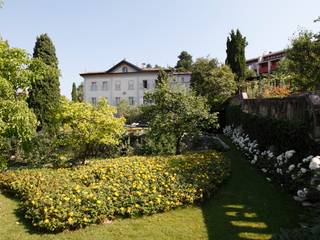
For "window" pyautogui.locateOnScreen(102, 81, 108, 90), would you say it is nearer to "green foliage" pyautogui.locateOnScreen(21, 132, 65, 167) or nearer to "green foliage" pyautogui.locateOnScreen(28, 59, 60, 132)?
"green foliage" pyautogui.locateOnScreen(28, 59, 60, 132)

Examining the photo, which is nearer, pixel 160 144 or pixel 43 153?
pixel 160 144

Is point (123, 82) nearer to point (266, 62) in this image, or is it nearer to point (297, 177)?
point (266, 62)

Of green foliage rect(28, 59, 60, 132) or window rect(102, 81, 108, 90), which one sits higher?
window rect(102, 81, 108, 90)

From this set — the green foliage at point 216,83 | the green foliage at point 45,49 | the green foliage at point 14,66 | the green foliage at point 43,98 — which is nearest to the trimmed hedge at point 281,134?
the green foliage at point 14,66

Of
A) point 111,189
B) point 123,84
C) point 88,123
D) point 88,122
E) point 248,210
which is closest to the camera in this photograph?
point 248,210

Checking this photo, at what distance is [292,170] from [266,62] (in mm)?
56644

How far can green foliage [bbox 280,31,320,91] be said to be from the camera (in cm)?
1984

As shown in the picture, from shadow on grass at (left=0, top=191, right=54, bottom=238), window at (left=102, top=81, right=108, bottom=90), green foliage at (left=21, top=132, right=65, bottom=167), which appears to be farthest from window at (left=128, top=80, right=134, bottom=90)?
shadow on grass at (left=0, top=191, right=54, bottom=238)

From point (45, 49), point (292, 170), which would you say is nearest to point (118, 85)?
point (45, 49)

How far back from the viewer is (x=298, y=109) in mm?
8344

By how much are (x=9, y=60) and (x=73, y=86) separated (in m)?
59.7

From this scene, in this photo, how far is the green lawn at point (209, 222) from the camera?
19.6 ft

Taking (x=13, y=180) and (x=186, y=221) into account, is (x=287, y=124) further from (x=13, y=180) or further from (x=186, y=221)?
(x=13, y=180)

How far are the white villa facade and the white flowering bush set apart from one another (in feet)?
132
